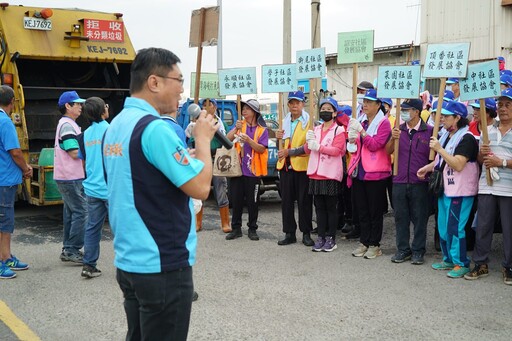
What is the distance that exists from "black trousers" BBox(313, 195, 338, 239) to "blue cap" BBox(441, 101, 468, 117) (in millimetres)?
1834

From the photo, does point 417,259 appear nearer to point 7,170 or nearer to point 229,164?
point 229,164

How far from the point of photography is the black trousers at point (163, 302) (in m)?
2.37

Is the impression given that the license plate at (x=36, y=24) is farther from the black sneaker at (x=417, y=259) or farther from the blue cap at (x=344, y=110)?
Answer: the black sneaker at (x=417, y=259)

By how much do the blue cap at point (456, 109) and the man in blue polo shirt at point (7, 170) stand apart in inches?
177

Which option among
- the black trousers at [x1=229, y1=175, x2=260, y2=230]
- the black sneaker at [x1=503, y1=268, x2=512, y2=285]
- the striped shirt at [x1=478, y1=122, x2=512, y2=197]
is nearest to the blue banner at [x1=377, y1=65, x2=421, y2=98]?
the striped shirt at [x1=478, y1=122, x2=512, y2=197]

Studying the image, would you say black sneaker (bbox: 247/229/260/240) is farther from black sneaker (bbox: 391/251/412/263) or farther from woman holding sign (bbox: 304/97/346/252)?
black sneaker (bbox: 391/251/412/263)

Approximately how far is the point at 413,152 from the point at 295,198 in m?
1.88

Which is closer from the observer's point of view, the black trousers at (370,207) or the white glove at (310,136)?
the black trousers at (370,207)

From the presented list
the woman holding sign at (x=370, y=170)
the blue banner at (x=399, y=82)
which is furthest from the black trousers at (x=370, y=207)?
the blue banner at (x=399, y=82)

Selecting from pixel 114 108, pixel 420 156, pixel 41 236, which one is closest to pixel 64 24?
pixel 114 108

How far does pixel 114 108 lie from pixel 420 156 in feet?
20.4

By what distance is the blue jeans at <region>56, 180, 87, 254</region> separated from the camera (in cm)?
621

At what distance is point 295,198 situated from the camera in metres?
7.44

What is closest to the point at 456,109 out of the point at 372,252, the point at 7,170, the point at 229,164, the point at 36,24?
the point at 372,252
